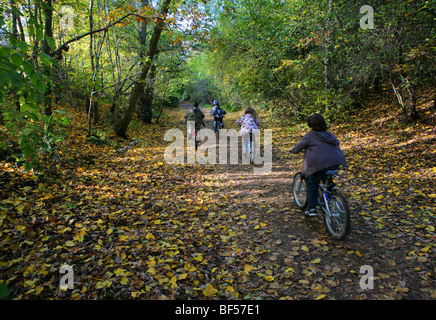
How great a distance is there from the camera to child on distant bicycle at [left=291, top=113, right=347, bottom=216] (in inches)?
163

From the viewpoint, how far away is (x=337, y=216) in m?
3.99

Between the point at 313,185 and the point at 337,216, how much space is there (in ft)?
2.31

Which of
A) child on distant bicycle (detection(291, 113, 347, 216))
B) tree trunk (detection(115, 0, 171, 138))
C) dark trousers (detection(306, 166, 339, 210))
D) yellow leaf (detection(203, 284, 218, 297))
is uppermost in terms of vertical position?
tree trunk (detection(115, 0, 171, 138))

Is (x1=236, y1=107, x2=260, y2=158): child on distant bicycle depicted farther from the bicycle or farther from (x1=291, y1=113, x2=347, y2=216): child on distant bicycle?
→ the bicycle

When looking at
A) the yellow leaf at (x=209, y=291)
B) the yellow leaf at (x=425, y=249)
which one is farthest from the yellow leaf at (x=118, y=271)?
the yellow leaf at (x=425, y=249)

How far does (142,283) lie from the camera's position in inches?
122

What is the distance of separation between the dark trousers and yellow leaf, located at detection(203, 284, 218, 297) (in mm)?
2498

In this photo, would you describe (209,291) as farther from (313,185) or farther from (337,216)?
(313,185)

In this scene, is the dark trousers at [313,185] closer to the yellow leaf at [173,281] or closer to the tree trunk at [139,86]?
the yellow leaf at [173,281]

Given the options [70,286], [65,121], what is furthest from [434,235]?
[65,121]

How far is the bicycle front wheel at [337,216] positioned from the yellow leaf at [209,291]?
2215mm

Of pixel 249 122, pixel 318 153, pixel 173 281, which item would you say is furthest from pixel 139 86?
pixel 173 281

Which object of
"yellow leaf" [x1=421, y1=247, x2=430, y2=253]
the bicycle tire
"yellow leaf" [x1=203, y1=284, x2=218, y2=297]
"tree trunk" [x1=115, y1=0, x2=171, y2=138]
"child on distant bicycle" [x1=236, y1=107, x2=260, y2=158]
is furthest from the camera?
"tree trunk" [x1=115, y1=0, x2=171, y2=138]

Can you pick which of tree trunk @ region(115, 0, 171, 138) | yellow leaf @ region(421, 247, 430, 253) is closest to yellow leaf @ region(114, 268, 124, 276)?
yellow leaf @ region(421, 247, 430, 253)
